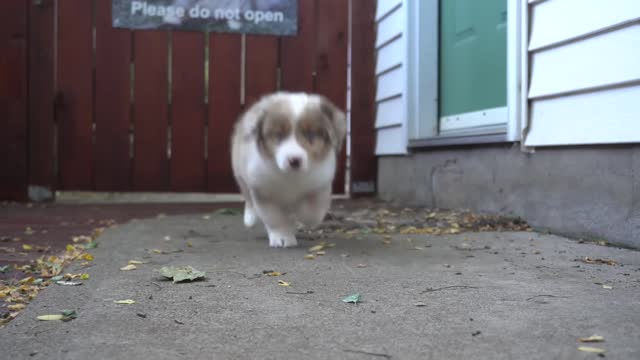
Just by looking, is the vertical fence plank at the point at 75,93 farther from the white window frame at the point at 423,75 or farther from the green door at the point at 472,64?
the green door at the point at 472,64

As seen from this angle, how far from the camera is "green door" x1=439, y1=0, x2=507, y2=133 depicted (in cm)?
513

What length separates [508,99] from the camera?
4.66 meters

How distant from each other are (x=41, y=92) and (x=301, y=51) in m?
2.74

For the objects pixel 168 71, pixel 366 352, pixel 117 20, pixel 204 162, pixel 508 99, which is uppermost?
pixel 117 20

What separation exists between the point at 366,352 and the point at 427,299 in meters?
0.67

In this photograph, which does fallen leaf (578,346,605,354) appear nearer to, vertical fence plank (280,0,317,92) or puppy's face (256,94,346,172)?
puppy's face (256,94,346,172)

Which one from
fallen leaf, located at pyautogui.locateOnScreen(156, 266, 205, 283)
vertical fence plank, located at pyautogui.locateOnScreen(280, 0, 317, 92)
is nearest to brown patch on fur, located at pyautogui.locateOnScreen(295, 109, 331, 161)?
fallen leaf, located at pyautogui.locateOnScreen(156, 266, 205, 283)

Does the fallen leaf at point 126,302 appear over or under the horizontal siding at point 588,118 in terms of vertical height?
under

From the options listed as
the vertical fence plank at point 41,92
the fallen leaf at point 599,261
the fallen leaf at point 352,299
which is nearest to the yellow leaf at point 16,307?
the fallen leaf at point 352,299

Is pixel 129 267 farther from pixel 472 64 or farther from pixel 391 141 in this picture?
pixel 391 141

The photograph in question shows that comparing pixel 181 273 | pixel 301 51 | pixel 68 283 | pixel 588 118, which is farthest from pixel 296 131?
pixel 301 51

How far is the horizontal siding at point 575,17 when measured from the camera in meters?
3.56

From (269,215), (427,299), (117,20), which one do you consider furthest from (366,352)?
(117,20)

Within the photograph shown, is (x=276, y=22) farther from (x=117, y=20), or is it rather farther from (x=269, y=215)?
(x=269, y=215)
